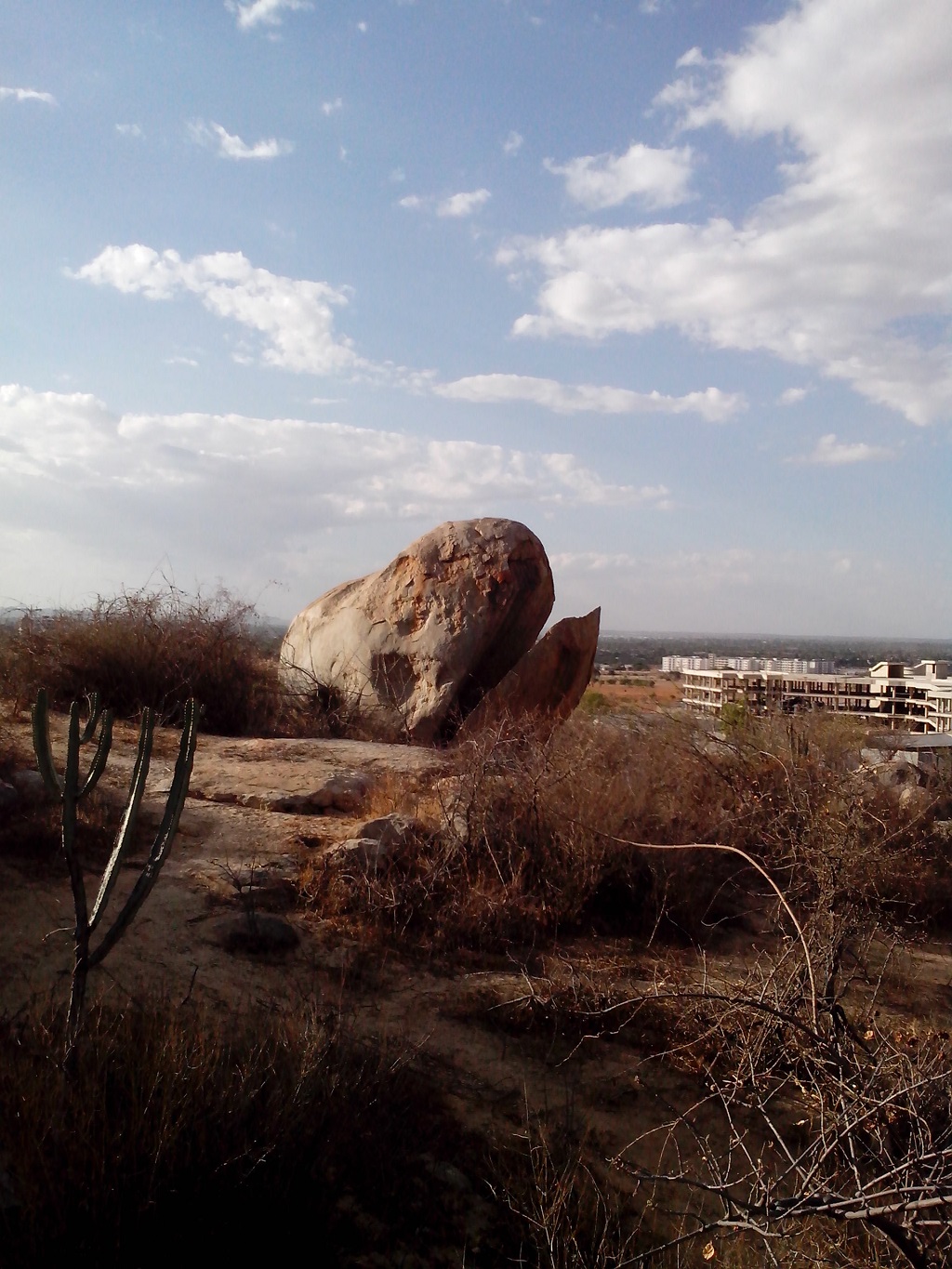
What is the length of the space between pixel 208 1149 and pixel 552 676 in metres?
8.92

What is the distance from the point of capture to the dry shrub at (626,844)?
547 cm

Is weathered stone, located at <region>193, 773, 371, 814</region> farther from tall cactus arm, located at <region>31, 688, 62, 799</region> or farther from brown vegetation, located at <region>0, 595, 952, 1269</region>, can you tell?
tall cactus arm, located at <region>31, 688, 62, 799</region>

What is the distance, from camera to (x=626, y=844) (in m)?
5.89

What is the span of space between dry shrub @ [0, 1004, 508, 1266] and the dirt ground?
1.38ft

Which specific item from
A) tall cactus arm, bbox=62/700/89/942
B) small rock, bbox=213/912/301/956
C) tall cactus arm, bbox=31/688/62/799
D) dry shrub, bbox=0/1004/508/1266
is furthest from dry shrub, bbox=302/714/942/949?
tall cactus arm, bbox=31/688/62/799

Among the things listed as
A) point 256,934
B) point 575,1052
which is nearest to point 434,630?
point 256,934

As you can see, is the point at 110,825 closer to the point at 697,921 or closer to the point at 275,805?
the point at 275,805

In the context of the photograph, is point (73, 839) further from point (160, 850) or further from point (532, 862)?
point (532, 862)

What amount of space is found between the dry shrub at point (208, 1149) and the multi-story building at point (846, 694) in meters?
5.86

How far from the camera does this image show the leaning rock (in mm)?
10695

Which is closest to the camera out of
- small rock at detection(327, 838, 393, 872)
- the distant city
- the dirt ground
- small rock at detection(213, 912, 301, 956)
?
the dirt ground

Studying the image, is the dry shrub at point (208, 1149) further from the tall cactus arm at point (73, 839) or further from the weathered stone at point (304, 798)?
the weathered stone at point (304, 798)

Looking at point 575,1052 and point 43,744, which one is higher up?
point 43,744

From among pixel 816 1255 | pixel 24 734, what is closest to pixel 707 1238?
pixel 816 1255
